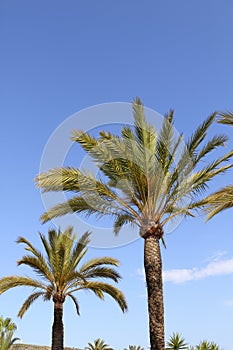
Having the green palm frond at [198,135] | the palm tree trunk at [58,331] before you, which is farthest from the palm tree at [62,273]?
the green palm frond at [198,135]

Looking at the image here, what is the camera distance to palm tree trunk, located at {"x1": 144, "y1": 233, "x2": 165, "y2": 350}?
12609 mm

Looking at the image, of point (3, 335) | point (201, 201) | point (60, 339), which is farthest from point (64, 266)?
point (3, 335)

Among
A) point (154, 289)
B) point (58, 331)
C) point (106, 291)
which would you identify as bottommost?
point (58, 331)

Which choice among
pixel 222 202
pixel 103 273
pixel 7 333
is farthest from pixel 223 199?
pixel 7 333

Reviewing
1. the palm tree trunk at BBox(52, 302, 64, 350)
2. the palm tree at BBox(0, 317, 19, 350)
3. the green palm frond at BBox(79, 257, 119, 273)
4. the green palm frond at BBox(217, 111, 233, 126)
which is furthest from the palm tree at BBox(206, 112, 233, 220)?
the palm tree at BBox(0, 317, 19, 350)

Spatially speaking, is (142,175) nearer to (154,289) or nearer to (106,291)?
(154,289)

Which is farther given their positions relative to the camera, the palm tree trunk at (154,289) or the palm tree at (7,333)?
the palm tree at (7,333)

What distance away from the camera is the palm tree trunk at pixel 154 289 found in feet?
41.4

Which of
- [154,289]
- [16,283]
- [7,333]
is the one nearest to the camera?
[154,289]

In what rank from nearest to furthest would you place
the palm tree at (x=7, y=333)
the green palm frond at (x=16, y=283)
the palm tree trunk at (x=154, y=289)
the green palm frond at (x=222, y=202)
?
the green palm frond at (x=222, y=202) → the palm tree trunk at (x=154, y=289) → the green palm frond at (x=16, y=283) → the palm tree at (x=7, y=333)

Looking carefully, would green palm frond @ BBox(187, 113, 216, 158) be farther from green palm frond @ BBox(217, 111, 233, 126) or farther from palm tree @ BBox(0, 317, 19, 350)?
palm tree @ BBox(0, 317, 19, 350)

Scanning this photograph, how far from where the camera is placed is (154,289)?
513 inches

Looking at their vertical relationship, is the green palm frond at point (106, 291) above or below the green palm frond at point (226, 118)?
below

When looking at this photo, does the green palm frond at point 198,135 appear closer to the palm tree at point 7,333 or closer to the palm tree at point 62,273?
the palm tree at point 62,273
